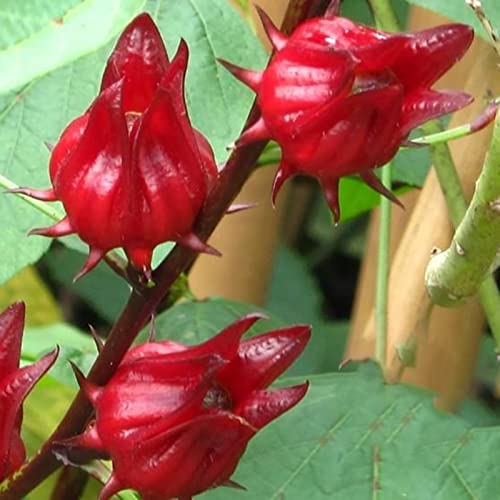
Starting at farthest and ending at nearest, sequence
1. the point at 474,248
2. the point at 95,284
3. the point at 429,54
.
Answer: the point at 95,284 → the point at 474,248 → the point at 429,54

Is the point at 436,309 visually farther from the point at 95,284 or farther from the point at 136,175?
the point at 95,284

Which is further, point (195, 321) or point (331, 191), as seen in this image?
point (195, 321)

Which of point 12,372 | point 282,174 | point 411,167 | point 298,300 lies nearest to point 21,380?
point 12,372

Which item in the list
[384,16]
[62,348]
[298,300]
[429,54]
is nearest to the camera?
[429,54]

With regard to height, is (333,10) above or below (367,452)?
above

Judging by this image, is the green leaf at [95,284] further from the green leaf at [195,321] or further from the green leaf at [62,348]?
the green leaf at [195,321]

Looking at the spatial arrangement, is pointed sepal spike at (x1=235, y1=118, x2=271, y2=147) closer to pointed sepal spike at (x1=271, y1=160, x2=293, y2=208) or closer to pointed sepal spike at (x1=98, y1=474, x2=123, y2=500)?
pointed sepal spike at (x1=271, y1=160, x2=293, y2=208)
